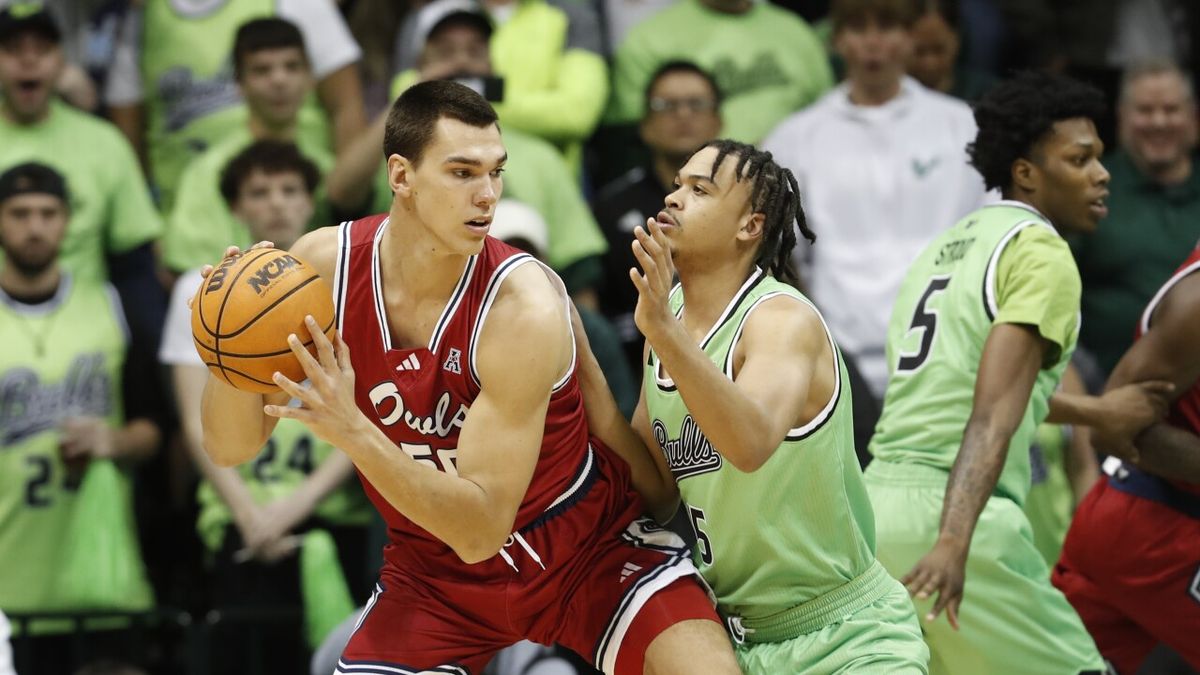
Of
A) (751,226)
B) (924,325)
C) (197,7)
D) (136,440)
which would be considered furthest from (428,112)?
(197,7)

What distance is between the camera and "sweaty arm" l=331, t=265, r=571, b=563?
4.28m

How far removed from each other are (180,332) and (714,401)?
12.3 ft

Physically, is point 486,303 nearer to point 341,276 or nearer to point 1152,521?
point 341,276

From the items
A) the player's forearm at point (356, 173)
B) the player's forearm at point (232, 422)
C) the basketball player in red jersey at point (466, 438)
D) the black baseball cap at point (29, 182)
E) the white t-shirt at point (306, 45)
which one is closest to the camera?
the basketball player in red jersey at point (466, 438)

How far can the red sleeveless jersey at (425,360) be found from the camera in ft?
15.2

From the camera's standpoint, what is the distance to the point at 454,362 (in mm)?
4621

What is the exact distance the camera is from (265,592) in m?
7.22

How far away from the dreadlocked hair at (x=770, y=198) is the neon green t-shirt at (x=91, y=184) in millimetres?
3729

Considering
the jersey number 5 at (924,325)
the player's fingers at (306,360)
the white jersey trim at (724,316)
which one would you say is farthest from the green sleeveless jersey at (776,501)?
the player's fingers at (306,360)

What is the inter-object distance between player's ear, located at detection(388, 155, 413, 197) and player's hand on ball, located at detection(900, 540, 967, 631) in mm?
1800

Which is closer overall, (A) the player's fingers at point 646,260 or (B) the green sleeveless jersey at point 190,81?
(A) the player's fingers at point 646,260

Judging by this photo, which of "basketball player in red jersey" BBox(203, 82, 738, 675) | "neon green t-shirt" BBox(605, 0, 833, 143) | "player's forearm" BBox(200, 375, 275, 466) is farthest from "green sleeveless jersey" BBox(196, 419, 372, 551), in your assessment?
"player's forearm" BBox(200, 375, 275, 466)

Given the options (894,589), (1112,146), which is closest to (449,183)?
(894,589)

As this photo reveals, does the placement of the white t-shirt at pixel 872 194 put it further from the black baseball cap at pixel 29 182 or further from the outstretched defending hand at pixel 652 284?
the outstretched defending hand at pixel 652 284
